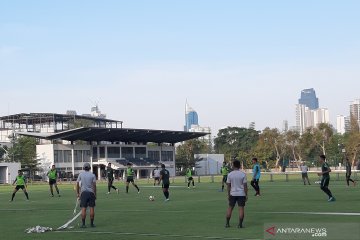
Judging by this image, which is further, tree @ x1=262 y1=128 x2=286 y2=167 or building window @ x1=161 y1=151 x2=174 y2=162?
tree @ x1=262 y1=128 x2=286 y2=167

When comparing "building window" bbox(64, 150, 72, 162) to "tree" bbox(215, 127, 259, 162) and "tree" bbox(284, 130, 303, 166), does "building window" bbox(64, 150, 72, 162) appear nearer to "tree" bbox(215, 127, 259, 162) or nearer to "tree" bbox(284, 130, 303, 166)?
"tree" bbox(284, 130, 303, 166)

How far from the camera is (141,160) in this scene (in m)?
121

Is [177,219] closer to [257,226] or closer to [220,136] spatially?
[257,226]

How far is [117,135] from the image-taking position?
113938 millimetres

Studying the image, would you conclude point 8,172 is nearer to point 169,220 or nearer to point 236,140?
point 169,220

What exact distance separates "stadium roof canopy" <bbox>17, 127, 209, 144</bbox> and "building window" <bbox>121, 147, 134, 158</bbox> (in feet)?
5.81

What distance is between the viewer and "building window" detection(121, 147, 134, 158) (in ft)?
396

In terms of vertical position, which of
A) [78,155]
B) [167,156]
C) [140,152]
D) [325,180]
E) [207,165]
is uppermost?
[140,152]

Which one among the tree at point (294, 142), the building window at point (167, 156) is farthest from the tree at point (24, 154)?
the tree at point (294, 142)

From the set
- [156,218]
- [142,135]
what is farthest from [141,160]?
[156,218]

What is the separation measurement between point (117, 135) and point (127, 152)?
28.3ft

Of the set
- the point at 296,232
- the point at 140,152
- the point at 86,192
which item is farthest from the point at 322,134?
the point at 296,232

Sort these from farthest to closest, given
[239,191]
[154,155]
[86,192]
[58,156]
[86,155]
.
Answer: [154,155] < [86,155] < [58,156] < [86,192] < [239,191]

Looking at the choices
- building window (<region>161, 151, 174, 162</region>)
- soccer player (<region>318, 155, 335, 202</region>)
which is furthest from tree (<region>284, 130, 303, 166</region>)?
soccer player (<region>318, 155, 335, 202</region>)
